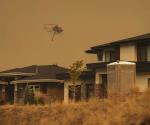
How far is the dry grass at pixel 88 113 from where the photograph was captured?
1422 centimetres

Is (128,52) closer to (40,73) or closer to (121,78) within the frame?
(40,73)

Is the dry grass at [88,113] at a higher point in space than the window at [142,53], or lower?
lower

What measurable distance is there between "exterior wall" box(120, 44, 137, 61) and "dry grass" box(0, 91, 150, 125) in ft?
59.4

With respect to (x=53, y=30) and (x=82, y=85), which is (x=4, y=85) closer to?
(x=82, y=85)

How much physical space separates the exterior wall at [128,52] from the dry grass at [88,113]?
59.4 ft

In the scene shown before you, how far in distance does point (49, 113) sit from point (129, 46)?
2125cm

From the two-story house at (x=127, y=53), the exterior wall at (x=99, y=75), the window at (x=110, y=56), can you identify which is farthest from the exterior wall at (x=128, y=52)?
the exterior wall at (x=99, y=75)

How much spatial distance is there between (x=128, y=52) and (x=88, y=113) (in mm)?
24188

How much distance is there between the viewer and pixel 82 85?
4509cm

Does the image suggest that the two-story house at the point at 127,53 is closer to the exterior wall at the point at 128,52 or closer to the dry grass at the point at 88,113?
the exterior wall at the point at 128,52

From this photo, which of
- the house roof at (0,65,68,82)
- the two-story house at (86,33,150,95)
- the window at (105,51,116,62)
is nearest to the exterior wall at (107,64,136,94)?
the two-story house at (86,33,150,95)

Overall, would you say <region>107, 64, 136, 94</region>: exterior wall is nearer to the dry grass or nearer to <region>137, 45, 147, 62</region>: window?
the dry grass

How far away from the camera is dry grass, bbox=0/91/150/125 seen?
46.7 feet

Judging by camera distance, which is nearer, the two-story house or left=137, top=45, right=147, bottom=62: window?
the two-story house
